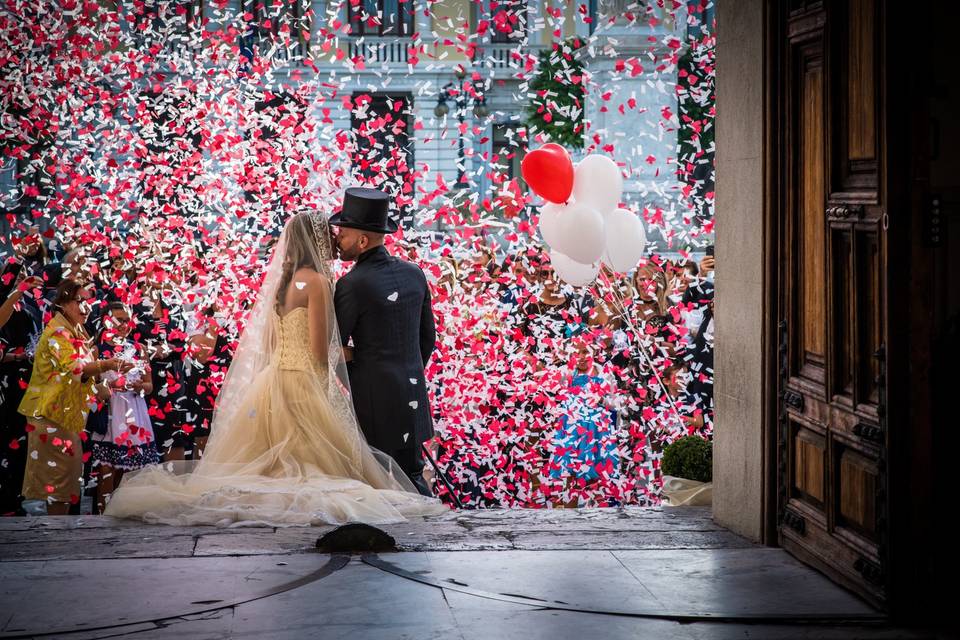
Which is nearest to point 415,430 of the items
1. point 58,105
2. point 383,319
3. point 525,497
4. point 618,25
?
point 383,319

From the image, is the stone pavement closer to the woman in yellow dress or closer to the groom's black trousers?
the groom's black trousers

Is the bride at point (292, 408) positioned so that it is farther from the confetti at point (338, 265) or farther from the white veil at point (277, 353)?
the confetti at point (338, 265)

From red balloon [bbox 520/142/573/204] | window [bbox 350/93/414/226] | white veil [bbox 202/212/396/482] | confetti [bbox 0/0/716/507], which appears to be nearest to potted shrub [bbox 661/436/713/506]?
confetti [bbox 0/0/716/507]

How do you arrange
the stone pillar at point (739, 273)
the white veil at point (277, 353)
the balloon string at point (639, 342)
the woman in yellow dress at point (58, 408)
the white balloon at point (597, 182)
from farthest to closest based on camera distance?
the balloon string at point (639, 342)
the woman in yellow dress at point (58, 408)
the white balloon at point (597, 182)
the white veil at point (277, 353)
the stone pillar at point (739, 273)

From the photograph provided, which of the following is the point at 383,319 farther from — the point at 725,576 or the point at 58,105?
the point at 58,105

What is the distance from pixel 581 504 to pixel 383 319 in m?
2.42

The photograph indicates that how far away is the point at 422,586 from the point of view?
4.71 meters

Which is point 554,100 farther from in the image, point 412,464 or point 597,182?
point 412,464

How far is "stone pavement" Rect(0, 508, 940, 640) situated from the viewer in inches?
166

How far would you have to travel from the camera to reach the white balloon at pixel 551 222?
23.0 feet

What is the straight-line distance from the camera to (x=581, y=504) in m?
8.24

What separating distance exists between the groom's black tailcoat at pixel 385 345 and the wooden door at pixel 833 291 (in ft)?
6.91

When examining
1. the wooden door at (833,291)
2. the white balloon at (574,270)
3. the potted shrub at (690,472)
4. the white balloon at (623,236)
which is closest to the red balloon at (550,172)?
the white balloon at (623,236)

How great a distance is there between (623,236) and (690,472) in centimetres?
143
